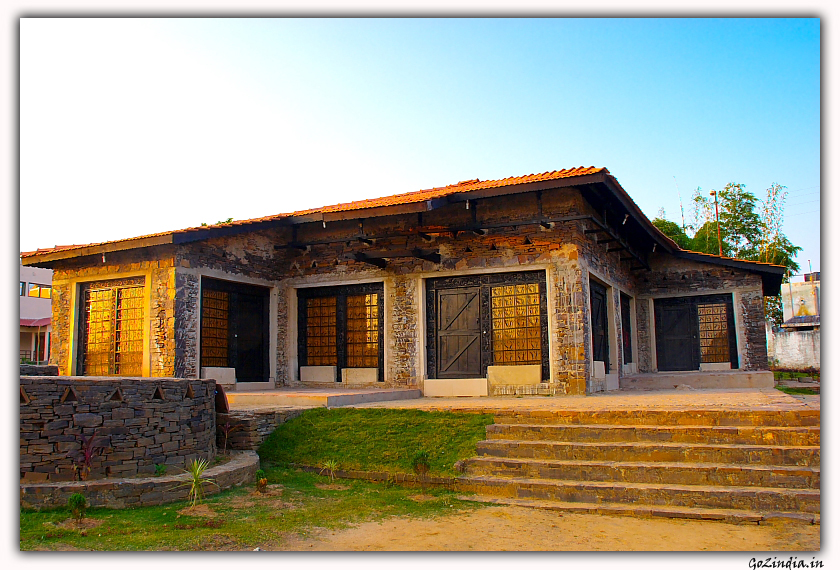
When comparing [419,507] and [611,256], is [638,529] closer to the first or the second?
[419,507]

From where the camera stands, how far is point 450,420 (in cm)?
823

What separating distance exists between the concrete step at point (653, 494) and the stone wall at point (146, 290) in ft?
22.2

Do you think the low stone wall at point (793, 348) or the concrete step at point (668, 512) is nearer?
the concrete step at point (668, 512)

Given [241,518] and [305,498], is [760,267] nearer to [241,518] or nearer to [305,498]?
[305,498]

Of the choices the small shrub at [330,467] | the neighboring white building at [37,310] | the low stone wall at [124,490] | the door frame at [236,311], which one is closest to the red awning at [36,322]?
the neighboring white building at [37,310]

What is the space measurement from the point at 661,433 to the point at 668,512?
4.32 feet

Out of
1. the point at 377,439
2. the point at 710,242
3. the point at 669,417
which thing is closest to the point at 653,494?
the point at 669,417

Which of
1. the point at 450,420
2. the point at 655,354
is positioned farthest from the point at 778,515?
the point at 655,354

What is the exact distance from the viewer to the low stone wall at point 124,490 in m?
5.74

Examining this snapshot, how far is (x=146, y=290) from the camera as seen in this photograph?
11.5 meters

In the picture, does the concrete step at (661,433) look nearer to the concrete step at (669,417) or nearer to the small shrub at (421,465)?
the concrete step at (669,417)

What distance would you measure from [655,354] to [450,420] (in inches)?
419

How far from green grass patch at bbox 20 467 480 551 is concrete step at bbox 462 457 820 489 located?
2.28ft

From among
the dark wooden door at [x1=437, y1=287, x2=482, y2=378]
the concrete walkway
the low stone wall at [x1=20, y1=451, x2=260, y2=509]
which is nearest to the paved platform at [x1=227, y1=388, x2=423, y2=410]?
the concrete walkway
